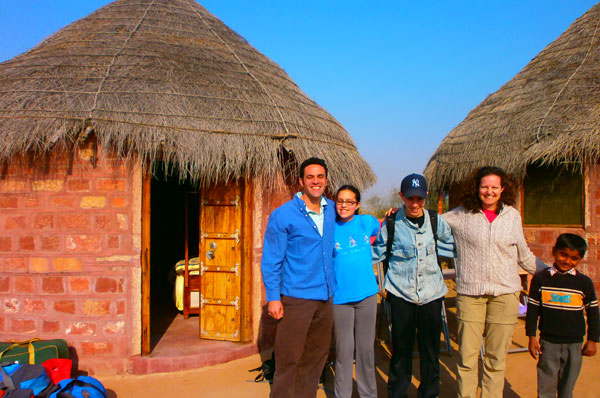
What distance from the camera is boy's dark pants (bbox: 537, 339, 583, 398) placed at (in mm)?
2799

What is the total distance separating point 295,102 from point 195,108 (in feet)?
4.95

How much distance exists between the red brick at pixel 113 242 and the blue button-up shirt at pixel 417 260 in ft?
8.50

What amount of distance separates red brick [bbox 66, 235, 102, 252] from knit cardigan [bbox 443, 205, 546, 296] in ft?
10.7

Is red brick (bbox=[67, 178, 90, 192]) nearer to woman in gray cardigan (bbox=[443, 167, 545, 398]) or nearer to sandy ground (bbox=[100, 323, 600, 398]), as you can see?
sandy ground (bbox=[100, 323, 600, 398])

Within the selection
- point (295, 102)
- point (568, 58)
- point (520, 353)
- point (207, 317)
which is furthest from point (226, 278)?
point (568, 58)

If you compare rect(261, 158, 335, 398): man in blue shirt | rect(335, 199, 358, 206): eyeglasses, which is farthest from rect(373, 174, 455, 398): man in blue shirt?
rect(261, 158, 335, 398): man in blue shirt

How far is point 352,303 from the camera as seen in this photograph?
9.93 ft

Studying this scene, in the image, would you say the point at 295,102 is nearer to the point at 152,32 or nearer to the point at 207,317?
the point at 152,32

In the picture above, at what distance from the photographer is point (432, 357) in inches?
117

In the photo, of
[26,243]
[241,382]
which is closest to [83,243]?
[26,243]

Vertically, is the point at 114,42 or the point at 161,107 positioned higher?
the point at 114,42

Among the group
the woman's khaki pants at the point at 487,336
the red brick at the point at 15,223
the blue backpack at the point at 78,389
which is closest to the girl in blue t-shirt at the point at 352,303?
the woman's khaki pants at the point at 487,336

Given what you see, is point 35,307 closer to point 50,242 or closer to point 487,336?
point 50,242

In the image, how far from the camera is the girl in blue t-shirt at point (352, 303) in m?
3.02
